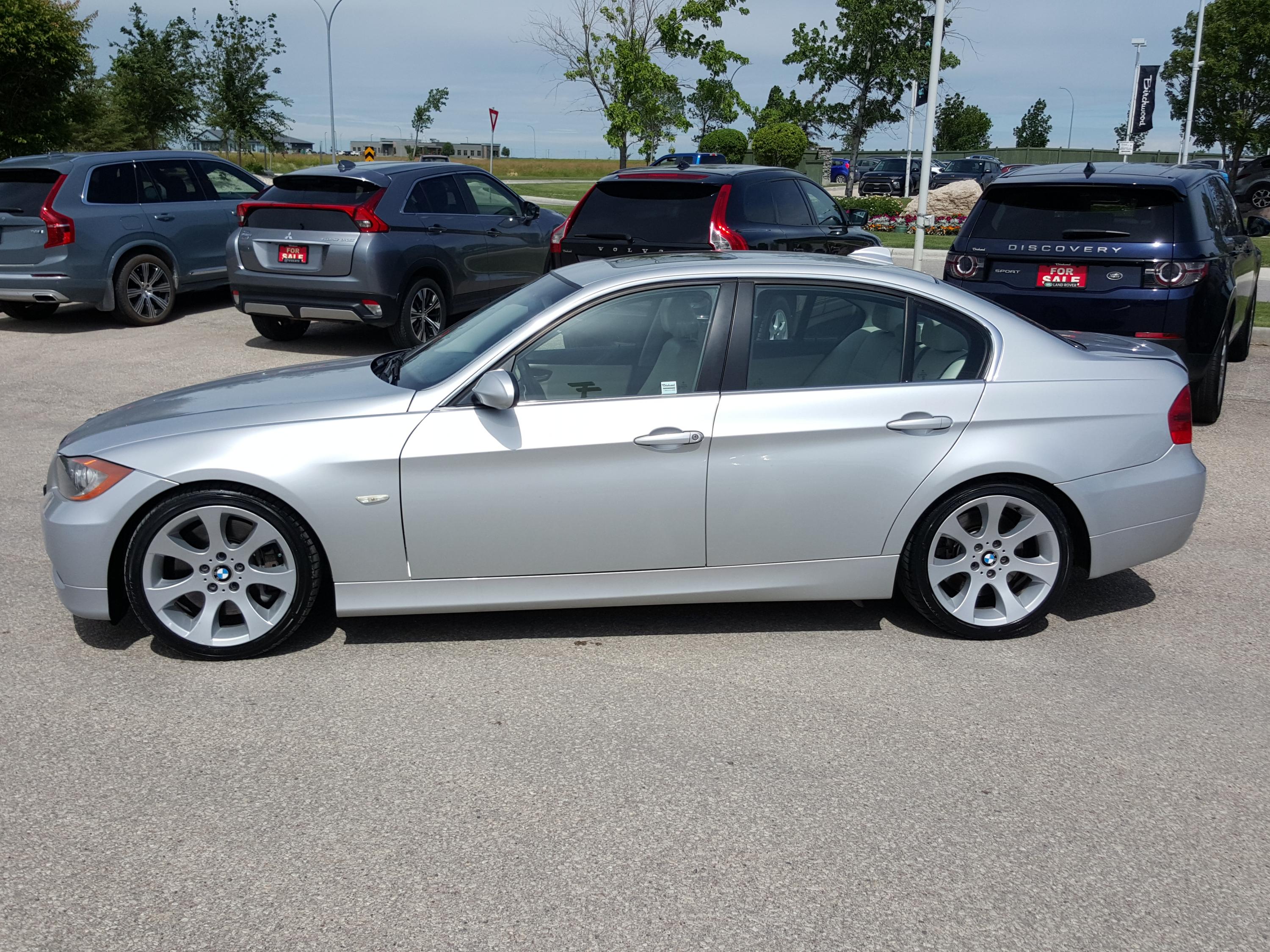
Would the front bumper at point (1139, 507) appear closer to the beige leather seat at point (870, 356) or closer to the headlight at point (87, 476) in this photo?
the beige leather seat at point (870, 356)

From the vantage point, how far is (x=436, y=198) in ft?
38.3

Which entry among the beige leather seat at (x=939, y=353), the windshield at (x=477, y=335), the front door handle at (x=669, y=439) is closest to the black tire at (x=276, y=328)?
the windshield at (x=477, y=335)

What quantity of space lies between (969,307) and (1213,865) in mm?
2442

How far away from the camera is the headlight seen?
173 inches

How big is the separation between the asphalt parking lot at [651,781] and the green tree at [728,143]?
119 feet

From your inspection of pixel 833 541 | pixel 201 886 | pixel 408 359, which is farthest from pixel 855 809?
pixel 408 359

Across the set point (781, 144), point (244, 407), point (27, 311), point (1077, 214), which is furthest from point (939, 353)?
point (781, 144)

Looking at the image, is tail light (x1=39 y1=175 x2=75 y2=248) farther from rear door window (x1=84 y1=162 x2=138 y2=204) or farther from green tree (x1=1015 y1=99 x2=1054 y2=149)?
green tree (x1=1015 y1=99 x2=1054 y2=149)

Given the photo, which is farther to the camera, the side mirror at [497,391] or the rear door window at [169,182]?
the rear door window at [169,182]

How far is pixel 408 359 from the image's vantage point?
5.20 m

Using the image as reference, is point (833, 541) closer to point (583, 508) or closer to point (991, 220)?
point (583, 508)

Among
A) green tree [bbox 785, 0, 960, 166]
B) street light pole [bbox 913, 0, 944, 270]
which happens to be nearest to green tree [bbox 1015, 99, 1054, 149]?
green tree [bbox 785, 0, 960, 166]

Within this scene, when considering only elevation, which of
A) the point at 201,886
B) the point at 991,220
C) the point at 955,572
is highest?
the point at 991,220

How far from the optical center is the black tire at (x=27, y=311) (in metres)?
13.7
